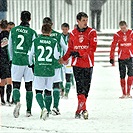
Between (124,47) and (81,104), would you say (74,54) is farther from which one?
(124,47)

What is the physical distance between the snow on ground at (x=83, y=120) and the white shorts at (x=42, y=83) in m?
0.43

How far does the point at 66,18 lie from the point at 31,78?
55.5 ft

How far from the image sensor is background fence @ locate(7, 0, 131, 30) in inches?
1112

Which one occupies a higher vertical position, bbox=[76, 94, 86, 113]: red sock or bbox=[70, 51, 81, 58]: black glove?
bbox=[70, 51, 81, 58]: black glove

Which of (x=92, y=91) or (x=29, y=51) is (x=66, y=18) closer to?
(x=92, y=91)

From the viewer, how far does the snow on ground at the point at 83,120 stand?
979 centimetres

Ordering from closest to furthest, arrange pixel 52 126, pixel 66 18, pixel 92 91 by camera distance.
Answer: pixel 52 126, pixel 92 91, pixel 66 18

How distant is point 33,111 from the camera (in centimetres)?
1221

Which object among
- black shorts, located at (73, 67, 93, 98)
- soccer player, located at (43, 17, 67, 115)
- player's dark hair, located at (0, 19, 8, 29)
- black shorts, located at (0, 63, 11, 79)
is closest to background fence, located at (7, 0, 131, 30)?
black shorts, located at (0, 63, 11, 79)

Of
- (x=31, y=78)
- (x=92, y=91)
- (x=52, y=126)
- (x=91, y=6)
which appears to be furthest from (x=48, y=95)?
(x=91, y=6)

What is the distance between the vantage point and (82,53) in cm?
1136

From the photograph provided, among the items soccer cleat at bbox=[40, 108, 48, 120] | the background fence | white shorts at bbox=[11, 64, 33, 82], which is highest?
the background fence

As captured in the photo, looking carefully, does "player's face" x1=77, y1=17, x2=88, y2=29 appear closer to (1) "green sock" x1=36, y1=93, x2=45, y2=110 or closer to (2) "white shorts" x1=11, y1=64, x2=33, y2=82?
(2) "white shorts" x1=11, y1=64, x2=33, y2=82

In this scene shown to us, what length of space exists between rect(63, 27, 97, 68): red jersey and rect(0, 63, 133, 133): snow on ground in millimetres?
782
